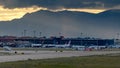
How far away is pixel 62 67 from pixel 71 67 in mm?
1433

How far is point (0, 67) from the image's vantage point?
6278 cm

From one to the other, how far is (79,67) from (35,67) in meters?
6.09

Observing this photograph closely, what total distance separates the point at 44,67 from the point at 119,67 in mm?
10425

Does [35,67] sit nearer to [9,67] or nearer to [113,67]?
[9,67]

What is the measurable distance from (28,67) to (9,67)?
2.58 metres

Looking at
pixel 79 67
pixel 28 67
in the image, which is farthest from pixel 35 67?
pixel 79 67

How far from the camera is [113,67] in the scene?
6531 centimetres

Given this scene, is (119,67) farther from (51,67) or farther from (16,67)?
(16,67)

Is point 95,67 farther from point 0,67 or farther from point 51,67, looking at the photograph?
point 0,67

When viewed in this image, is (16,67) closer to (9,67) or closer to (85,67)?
(9,67)

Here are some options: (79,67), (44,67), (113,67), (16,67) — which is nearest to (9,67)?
(16,67)

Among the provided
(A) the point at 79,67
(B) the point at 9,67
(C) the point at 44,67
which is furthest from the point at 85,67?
(B) the point at 9,67

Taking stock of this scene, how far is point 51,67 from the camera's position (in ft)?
211

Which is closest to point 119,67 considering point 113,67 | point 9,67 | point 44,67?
point 113,67
